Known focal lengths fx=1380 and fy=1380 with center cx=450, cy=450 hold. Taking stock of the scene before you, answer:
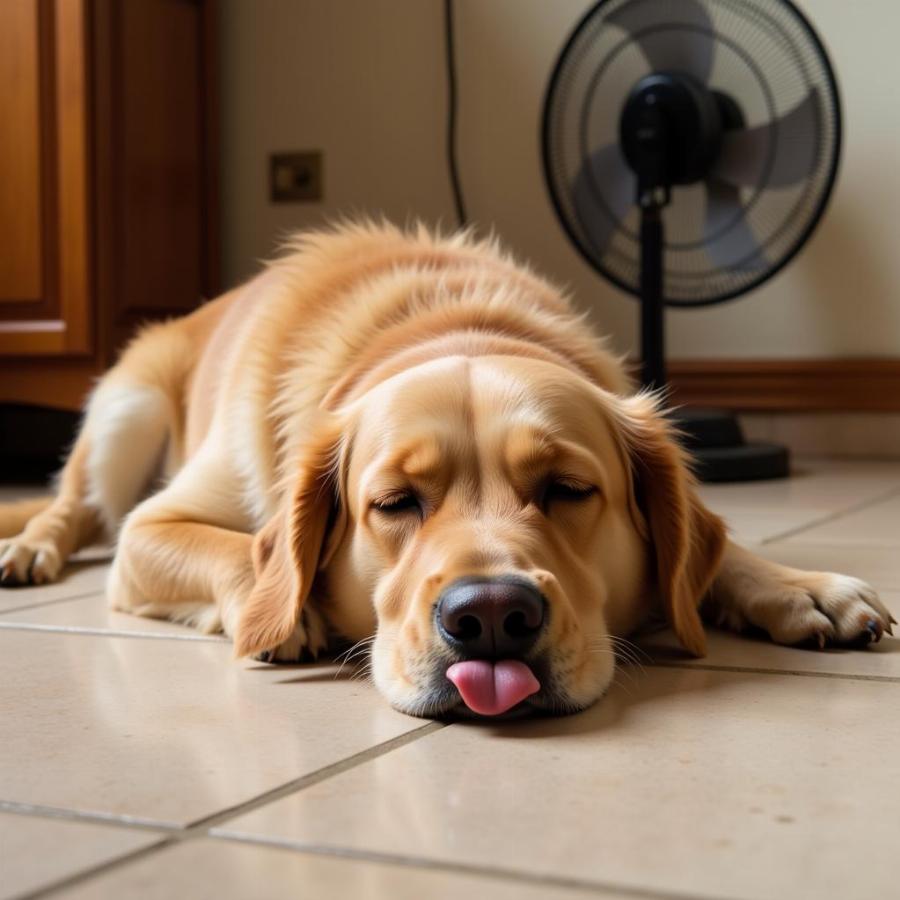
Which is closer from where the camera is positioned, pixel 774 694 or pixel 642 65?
pixel 774 694

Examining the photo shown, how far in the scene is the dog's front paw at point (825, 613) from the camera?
5.11 feet

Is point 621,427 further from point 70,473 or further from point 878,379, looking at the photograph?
point 878,379

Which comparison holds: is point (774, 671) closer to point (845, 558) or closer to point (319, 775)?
point (319, 775)

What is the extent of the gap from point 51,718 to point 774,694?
699 millimetres

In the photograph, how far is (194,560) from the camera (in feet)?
5.91

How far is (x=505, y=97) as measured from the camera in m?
4.23

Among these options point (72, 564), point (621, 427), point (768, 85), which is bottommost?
point (72, 564)

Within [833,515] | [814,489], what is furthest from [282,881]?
[814,489]

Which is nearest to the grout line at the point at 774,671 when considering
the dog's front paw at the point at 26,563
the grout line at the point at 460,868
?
the grout line at the point at 460,868

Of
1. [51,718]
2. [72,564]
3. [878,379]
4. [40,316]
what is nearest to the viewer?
[51,718]

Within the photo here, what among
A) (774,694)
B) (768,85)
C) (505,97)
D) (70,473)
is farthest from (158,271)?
(774,694)

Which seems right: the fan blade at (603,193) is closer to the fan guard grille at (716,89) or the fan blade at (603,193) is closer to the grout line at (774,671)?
the fan guard grille at (716,89)

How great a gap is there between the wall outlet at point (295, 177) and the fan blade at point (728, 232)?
163cm

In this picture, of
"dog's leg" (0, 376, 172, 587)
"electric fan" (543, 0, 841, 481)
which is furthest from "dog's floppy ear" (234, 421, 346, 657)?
"electric fan" (543, 0, 841, 481)
